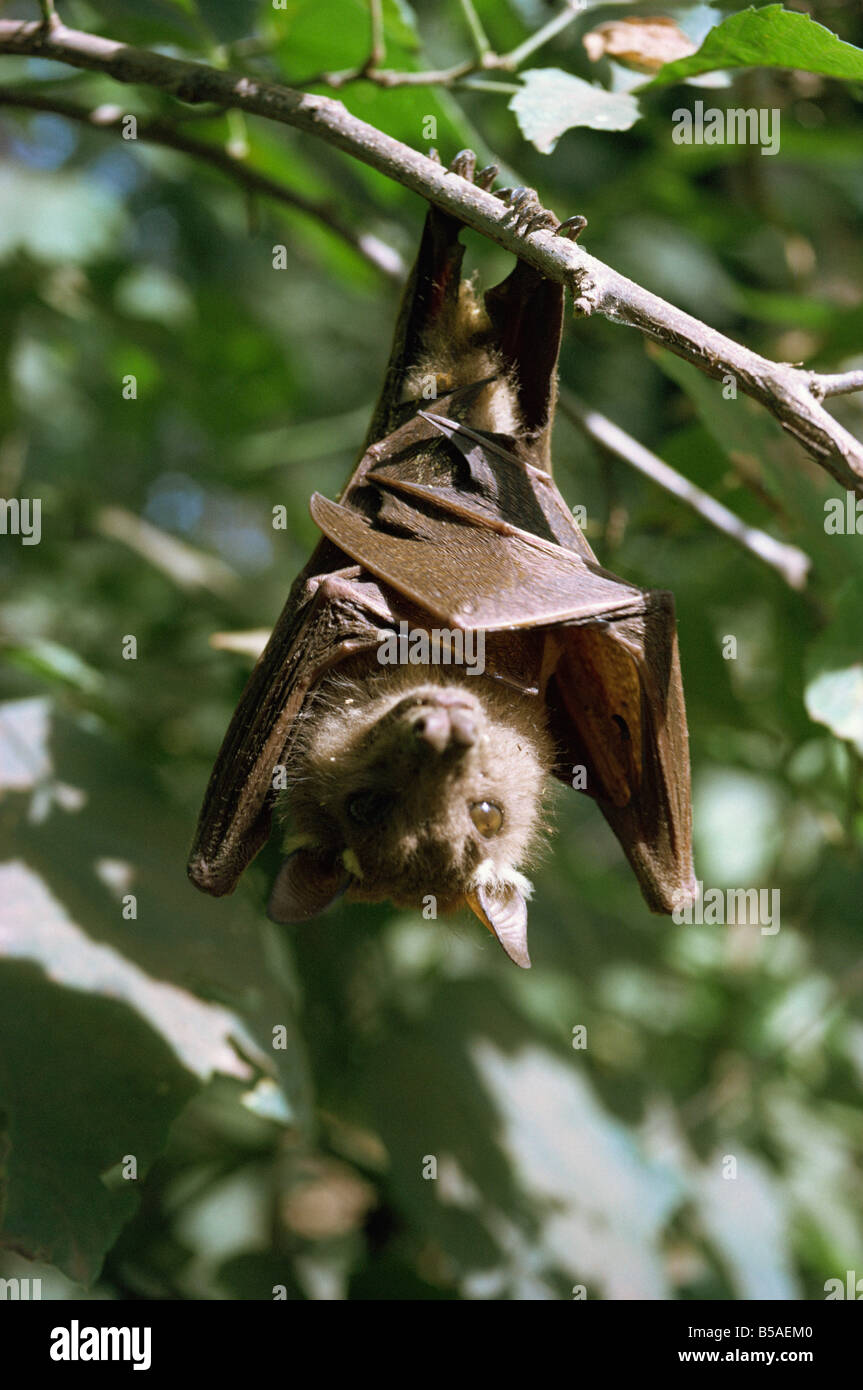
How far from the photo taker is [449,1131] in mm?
3834

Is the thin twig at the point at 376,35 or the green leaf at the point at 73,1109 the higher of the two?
the thin twig at the point at 376,35

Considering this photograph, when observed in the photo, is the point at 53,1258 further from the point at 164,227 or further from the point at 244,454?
the point at 164,227

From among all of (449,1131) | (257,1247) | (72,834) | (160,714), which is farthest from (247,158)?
(257,1247)

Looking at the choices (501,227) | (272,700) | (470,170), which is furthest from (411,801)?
(470,170)

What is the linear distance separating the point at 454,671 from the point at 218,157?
71.0 inches

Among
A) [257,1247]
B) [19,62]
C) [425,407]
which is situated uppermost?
[19,62]

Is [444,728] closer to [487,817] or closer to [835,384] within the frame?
[487,817]

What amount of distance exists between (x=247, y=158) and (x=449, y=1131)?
11.4 feet

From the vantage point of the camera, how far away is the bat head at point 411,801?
9.39 ft

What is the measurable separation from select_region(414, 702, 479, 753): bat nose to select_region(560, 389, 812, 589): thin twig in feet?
3.53

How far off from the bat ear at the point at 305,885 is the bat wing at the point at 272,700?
142 millimetres

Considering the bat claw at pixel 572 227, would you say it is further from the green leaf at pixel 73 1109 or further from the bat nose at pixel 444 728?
the green leaf at pixel 73 1109

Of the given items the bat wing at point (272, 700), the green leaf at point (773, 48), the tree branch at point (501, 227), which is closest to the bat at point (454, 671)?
the bat wing at point (272, 700)

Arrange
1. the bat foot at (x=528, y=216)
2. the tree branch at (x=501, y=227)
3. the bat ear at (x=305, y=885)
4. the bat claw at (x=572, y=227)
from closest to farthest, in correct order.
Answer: the tree branch at (x=501, y=227) → the bat foot at (x=528, y=216) → the bat claw at (x=572, y=227) → the bat ear at (x=305, y=885)
